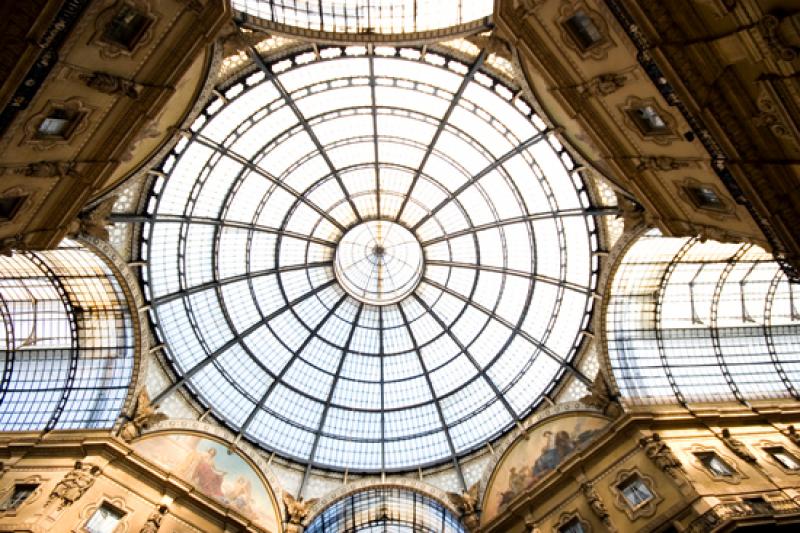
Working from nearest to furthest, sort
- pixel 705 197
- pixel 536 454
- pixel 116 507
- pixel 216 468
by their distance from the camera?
1. pixel 705 197
2. pixel 116 507
3. pixel 216 468
4. pixel 536 454

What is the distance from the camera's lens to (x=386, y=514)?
28766 millimetres

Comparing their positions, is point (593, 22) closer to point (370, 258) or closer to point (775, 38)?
point (775, 38)

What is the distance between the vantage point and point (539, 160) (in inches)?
945

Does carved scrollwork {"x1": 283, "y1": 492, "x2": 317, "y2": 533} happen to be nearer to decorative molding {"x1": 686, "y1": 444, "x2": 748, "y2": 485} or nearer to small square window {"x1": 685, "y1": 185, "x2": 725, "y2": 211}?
decorative molding {"x1": 686, "y1": 444, "x2": 748, "y2": 485}

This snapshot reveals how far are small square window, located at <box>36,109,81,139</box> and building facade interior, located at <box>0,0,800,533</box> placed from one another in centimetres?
8

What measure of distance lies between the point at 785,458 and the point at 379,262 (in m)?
20.2

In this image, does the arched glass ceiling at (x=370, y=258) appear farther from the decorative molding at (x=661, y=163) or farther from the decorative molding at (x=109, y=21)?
the decorative molding at (x=109, y=21)

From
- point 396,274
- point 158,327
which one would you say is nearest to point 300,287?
point 396,274

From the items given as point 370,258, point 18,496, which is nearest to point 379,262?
point 370,258

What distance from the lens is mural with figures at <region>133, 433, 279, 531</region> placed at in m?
23.8

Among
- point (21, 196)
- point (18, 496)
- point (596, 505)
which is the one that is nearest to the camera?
point (21, 196)

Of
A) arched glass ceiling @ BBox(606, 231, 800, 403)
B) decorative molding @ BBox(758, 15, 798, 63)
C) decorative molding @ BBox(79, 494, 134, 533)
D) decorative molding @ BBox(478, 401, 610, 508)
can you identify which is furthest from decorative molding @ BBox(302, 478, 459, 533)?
decorative molding @ BBox(758, 15, 798, 63)

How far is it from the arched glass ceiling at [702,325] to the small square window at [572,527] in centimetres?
592

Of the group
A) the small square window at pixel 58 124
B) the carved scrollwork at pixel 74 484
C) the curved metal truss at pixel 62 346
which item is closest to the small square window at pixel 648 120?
the small square window at pixel 58 124
